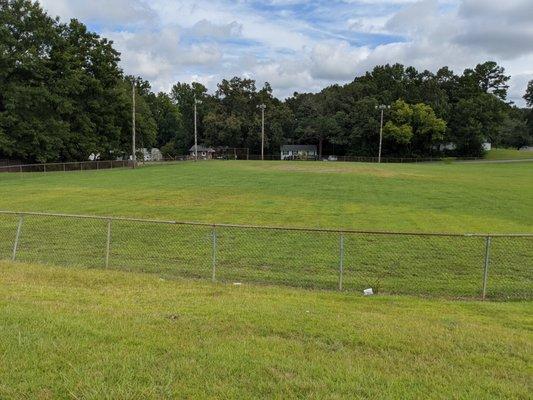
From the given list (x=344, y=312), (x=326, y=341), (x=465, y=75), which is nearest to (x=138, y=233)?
(x=344, y=312)

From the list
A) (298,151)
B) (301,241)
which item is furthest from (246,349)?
(298,151)

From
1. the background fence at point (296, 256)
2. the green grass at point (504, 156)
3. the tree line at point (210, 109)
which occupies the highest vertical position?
the tree line at point (210, 109)

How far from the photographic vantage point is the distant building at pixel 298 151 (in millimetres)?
114125

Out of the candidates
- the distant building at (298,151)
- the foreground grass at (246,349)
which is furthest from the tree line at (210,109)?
the foreground grass at (246,349)

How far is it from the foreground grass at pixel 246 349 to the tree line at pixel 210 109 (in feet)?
186

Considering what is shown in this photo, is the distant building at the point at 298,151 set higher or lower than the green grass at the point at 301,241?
higher

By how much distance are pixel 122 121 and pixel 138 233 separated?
206ft

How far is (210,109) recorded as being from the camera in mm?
118062

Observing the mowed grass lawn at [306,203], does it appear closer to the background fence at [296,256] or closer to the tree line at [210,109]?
the background fence at [296,256]

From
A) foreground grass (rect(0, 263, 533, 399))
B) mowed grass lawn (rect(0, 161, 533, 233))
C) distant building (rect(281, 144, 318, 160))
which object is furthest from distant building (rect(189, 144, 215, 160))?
foreground grass (rect(0, 263, 533, 399))

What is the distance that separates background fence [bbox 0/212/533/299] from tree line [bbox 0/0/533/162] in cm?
4677

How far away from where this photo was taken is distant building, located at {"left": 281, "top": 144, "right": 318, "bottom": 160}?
114 m

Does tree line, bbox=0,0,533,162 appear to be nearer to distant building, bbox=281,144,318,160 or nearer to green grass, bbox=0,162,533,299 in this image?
distant building, bbox=281,144,318,160

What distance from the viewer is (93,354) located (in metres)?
4.65
